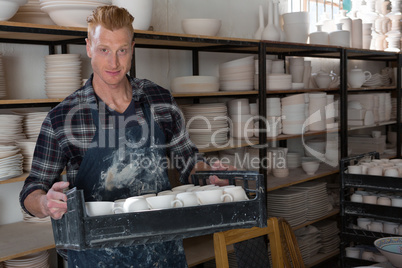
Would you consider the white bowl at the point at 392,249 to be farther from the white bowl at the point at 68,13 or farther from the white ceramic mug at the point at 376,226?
the white bowl at the point at 68,13

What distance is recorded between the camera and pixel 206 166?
192cm

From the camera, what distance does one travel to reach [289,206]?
390cm

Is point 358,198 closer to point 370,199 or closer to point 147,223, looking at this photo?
point 370,199

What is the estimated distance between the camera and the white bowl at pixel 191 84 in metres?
3.18

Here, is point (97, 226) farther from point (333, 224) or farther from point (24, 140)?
point (333, 224)

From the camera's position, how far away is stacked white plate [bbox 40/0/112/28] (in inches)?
95.1

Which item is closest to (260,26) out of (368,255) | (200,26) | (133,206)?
(200,26)

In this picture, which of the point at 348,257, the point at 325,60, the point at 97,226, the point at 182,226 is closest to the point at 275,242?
the point at 348,257

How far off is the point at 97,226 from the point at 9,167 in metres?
1.25

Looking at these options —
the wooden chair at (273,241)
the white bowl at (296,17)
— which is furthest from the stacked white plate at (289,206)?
the white bowl at (296,17)

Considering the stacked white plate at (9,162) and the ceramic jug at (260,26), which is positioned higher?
the ceramic jug at (260,26)

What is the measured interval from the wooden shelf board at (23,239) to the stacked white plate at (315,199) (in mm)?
2260

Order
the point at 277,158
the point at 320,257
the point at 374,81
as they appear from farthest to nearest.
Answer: the point at 374,81, the point at 320,257, the point at 277,158

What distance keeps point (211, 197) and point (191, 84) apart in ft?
5.78
